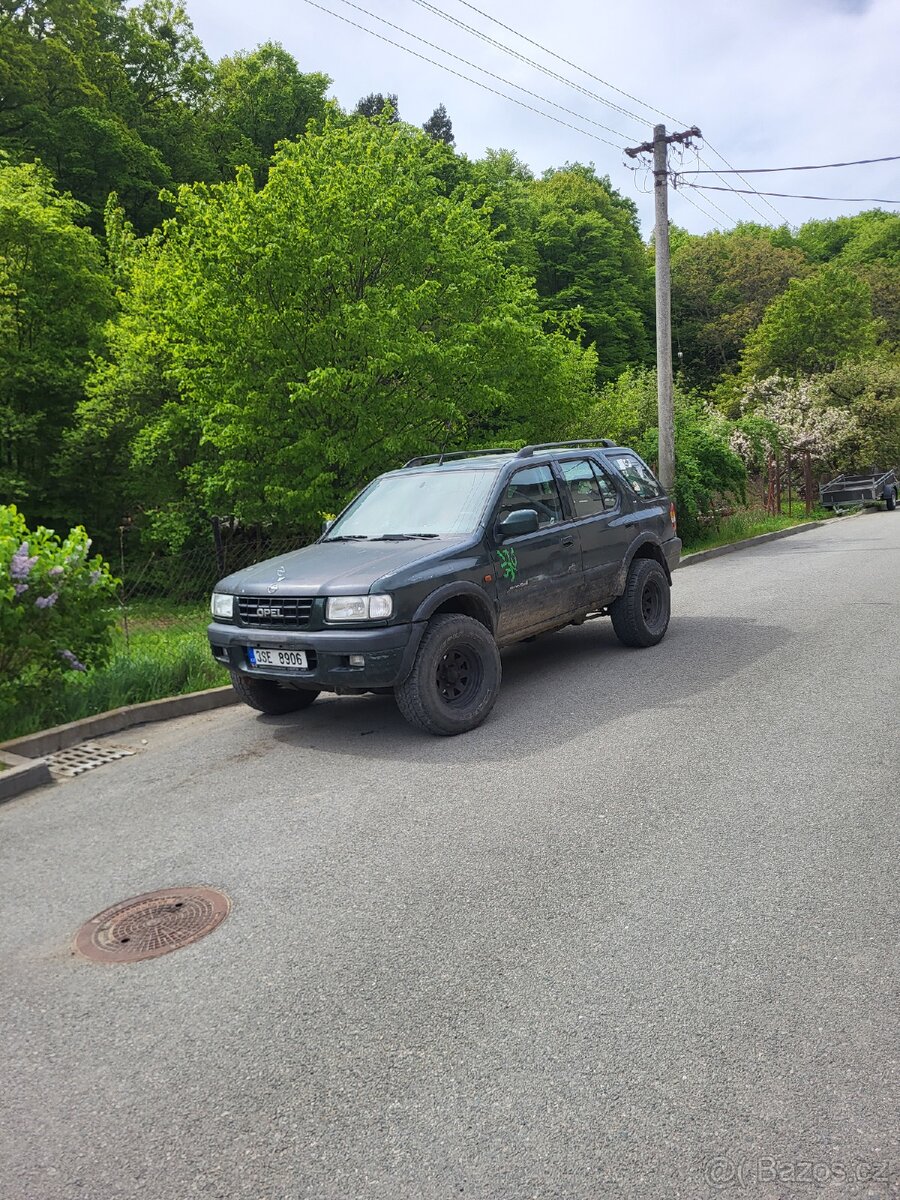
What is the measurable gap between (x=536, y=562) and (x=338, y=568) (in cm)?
170

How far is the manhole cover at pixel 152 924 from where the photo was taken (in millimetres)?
3576

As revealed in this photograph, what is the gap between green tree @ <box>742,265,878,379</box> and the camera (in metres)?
52.2

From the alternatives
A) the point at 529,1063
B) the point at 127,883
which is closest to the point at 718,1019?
the point at 529,1063

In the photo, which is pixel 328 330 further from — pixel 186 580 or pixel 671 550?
pixel 671 550

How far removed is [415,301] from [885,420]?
29226 mm

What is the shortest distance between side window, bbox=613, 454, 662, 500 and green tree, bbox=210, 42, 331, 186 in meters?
39.6

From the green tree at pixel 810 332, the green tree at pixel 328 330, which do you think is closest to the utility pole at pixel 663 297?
the green tree at pixel 328 330

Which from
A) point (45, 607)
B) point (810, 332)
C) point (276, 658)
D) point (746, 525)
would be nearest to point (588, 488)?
point (276, 658)

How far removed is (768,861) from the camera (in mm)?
3959

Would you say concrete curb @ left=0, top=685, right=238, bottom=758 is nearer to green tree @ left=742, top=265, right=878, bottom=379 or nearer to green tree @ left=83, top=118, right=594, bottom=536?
green tree @ left=83, top=118, right=594, bottom=536

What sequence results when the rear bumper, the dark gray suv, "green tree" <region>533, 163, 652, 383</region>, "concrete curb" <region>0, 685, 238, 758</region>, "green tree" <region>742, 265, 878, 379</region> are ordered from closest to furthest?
the dark gray suv
"concrete curb" <region>0, 685, 238, 758</region>
the rear bumper
"green tree" <region>742, 265, 878, 379</region>
"green tree" <region>533, 163, 652, 383</region>

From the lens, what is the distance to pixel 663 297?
63.4 feet

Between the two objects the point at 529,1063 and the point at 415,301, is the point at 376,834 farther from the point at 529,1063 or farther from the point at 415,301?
the point at 415,301

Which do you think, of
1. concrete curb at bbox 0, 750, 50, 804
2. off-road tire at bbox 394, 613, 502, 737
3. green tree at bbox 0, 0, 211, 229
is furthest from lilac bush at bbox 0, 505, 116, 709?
green tree at bbox 0, 0, 211, 229
